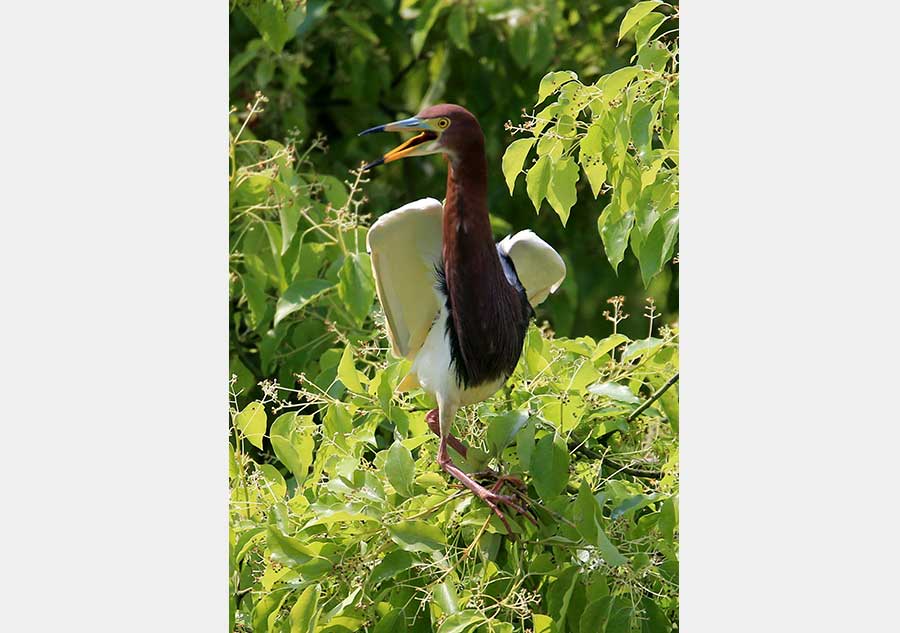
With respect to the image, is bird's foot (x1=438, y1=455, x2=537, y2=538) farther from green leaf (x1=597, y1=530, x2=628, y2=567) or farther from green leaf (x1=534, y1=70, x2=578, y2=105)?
green leaf (x1=534, y1=70, x2=578, y2=105)

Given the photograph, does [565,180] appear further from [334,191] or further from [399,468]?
[334,191]

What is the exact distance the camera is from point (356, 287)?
162 cm

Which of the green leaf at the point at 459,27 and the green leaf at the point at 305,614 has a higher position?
the green leaf at the point at 459,27

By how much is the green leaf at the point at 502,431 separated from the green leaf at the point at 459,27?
1114 millimetres

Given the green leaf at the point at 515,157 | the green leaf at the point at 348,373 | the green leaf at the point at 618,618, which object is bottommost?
the green leaf at the point at 618,618

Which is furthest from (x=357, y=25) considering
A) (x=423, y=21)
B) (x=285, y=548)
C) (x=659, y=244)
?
(x=285, y=548)

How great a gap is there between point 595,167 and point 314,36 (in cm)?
127

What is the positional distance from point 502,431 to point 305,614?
0.27 m

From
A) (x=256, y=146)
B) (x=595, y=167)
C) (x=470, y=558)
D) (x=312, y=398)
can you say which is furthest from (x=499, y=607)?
(x=256, y=146)

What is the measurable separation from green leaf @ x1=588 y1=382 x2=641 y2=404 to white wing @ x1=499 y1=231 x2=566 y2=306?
0.39 ft

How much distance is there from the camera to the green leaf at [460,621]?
47.3 inches

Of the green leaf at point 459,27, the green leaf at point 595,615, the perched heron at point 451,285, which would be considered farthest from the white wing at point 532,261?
the green leaf at point 459,27

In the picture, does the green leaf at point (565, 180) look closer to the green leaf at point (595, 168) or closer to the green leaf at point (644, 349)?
the green leaf at point (595, 168)

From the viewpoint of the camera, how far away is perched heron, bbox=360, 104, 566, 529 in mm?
1270
